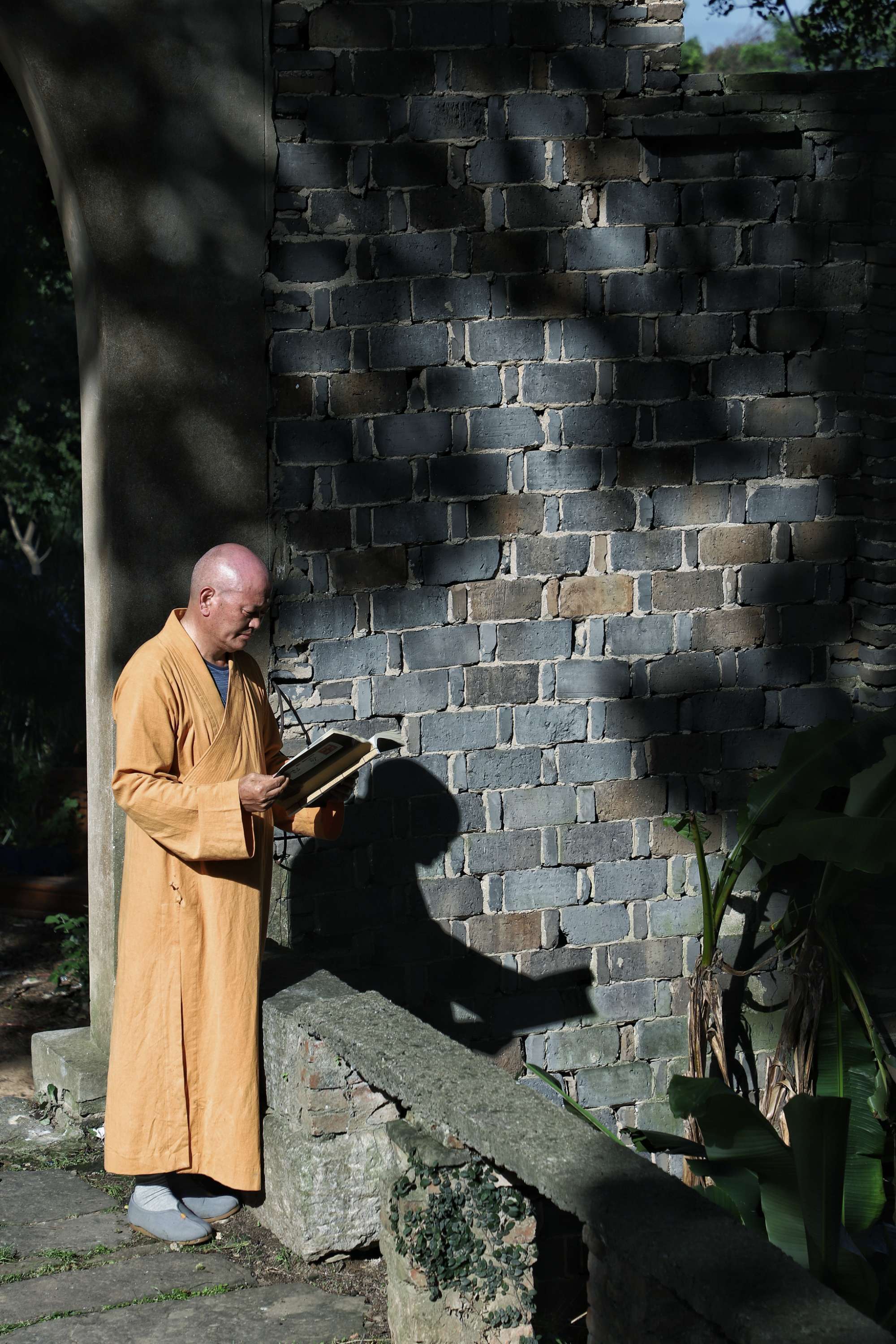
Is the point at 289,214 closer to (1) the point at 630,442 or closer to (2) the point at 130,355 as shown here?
(2) the point at 130,355

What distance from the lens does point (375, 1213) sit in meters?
4.18

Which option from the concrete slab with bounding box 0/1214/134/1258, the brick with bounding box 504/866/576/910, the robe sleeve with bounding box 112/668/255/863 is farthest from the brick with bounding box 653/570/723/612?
the concrete slab with bounding box 0/1214/134/1258

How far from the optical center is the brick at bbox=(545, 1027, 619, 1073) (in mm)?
6027

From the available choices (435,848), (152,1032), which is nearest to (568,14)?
(435,848)

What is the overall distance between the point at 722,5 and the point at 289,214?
674 cm

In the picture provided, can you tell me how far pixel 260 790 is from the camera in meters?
4.00

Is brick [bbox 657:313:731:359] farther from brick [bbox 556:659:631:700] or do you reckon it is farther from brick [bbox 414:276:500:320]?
brick [bbox 556:659:631:700]

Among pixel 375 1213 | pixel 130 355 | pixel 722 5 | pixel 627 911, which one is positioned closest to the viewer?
pixel 375 1213

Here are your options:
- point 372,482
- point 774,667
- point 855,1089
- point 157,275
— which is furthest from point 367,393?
point 855,1089

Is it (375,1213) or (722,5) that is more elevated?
(722,5)

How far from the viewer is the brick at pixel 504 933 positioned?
19.4ft

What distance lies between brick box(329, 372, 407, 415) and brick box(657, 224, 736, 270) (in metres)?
1.20

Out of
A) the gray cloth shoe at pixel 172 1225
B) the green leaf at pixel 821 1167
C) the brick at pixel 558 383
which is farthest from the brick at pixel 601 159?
the gray cloth shoe at pixel 172 1225

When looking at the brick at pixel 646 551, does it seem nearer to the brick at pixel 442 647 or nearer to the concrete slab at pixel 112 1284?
the brick at pixel 442 647
